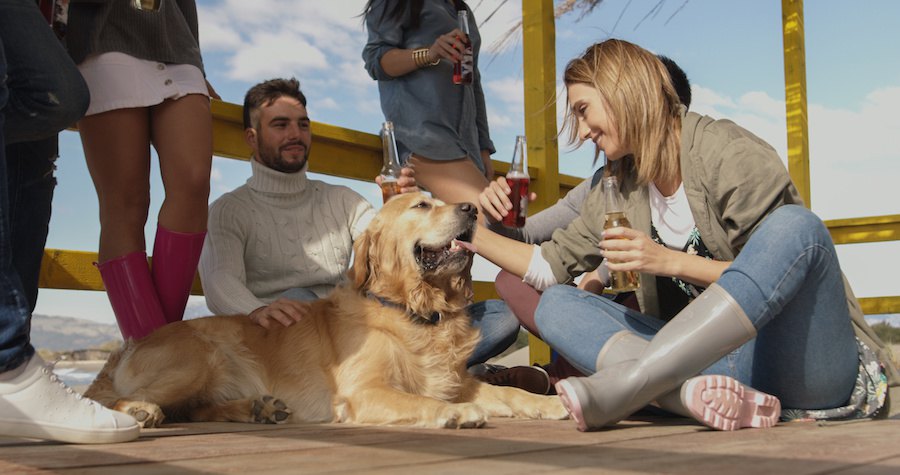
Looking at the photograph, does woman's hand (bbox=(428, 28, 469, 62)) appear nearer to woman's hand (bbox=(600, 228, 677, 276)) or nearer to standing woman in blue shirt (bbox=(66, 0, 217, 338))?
standing woman in blue shirt (bbox=(66, 0, 217, 338))

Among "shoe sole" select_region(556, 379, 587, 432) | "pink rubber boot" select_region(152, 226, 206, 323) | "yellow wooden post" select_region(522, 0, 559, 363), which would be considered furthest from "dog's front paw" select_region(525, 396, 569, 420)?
"yellow wooden post" select_region(522, 0, 559, 363)

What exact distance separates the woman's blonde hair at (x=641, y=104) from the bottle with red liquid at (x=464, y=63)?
1172 millimetres

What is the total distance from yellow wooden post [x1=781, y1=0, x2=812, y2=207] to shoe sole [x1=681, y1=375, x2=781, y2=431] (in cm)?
471

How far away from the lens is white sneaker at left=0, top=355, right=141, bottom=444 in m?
1.85

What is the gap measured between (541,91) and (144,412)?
3608mm

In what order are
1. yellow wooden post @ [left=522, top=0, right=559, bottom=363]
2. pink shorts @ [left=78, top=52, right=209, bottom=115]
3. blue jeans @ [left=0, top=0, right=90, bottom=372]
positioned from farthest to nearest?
yellow wooden post @ [left=522, top=0, right=559, bottom=363] < pink shorts @ [left=78, top=52, right=209, bottom=115] < blue jeans @ [left=0, top=0, right=90, bottom=372]

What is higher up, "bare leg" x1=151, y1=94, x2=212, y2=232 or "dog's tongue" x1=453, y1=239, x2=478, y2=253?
"bare leg" x1=151, y1=94, x2=212, y2=232

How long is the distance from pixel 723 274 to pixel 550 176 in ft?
11.1

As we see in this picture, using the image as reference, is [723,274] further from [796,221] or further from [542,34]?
[542,34]

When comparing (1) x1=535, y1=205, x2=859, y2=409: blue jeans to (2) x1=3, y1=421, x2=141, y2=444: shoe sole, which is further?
(1) x1=535, y1=205, x2=859, y2=409: blue jeans

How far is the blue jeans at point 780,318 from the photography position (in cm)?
213

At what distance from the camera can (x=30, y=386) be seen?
73.7 inches

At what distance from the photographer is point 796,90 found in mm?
6480

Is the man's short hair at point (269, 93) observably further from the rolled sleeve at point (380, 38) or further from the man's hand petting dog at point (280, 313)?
the man's hand petting dog at point (280, 313)
